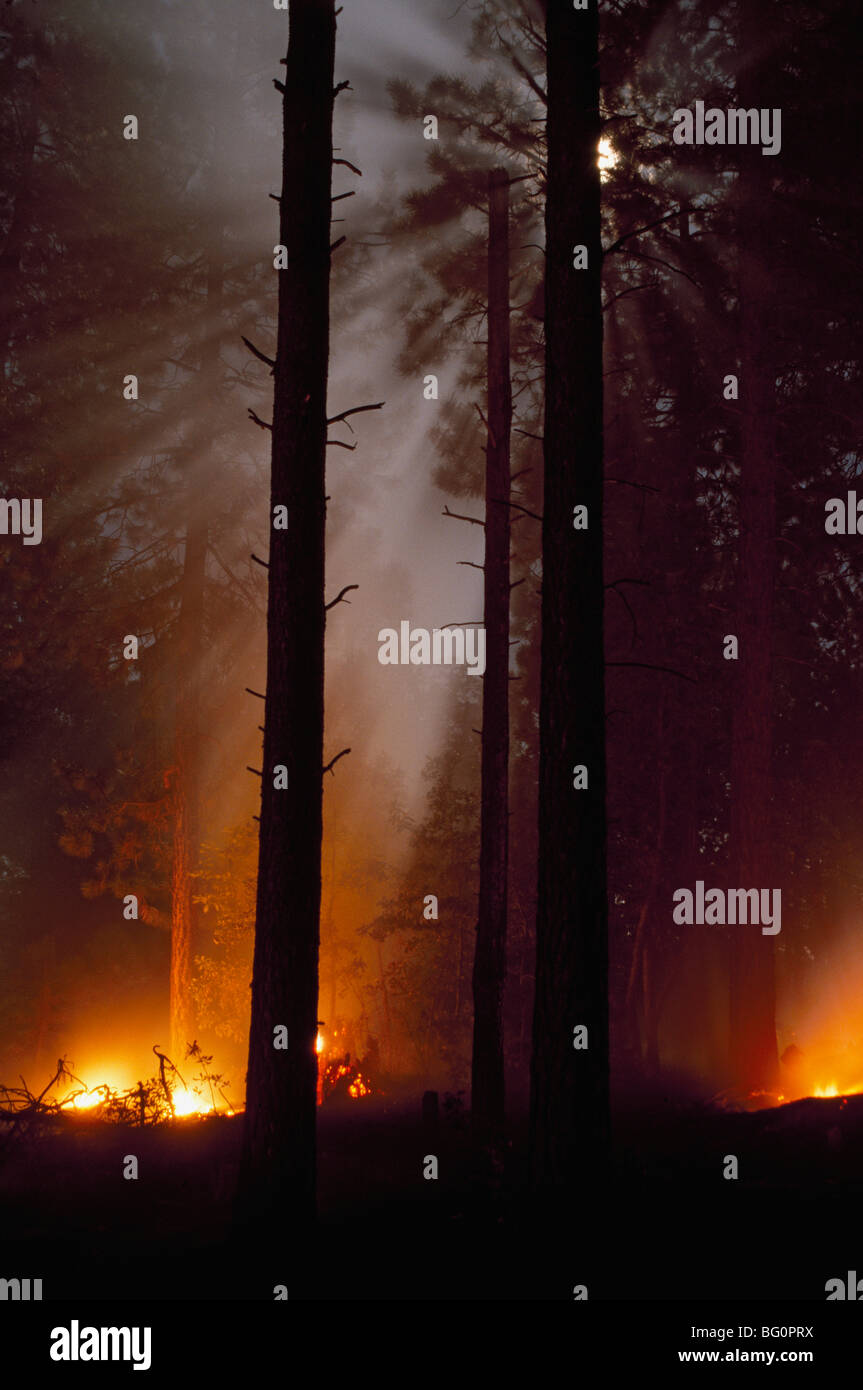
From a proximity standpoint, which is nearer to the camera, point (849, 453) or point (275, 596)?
point (275, 596)

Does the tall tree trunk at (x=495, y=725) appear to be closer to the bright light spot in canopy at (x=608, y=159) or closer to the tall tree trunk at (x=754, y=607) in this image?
the bright light spot in canopy at (x=608, y=159)

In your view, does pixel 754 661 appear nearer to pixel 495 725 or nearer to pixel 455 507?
pixel 495 725

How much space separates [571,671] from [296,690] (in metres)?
1.87

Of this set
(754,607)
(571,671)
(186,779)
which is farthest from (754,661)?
(186,779)

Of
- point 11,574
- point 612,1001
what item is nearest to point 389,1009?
point 612,1001

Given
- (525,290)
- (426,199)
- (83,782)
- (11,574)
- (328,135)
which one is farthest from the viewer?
(83,782)

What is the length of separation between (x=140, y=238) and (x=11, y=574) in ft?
25.4

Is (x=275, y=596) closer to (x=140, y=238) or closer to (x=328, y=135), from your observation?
(x=328, y=135)

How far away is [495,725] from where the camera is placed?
1268cm

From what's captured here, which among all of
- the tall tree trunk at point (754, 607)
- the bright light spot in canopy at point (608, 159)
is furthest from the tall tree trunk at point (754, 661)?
the bright light spot in canopy at point (608, 159)

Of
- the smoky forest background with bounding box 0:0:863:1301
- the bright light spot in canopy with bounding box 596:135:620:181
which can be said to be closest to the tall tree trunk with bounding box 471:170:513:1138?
the smoky forest background with bounding box 0:0:863:1301

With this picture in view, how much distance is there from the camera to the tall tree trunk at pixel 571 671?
6.49 meters
